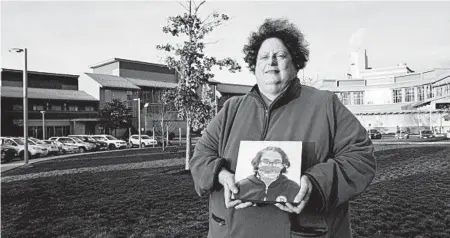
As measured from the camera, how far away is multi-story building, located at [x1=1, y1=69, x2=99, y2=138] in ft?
135

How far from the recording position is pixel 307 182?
1.76 m

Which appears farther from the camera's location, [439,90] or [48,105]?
[439,90]

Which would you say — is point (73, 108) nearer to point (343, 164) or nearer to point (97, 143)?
point (97, 143)

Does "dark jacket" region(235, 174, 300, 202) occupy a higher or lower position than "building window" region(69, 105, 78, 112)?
lower

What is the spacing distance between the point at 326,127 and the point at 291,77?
1.25 ft

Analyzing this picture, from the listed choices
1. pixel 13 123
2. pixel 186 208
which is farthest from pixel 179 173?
pixel 13 123

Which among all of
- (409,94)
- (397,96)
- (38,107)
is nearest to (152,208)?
(38,107)

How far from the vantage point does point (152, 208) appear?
7.46 meters

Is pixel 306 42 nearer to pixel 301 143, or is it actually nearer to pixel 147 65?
pixel 301 143

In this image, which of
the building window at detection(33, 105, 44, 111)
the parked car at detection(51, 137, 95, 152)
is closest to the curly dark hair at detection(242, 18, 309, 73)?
the parked car at detection(51, 137, 95, 152)

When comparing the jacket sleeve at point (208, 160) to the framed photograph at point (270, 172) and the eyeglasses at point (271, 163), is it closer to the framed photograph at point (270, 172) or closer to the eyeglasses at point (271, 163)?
the framed photograph at point (270, 172)

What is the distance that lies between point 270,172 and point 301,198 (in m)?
0.19

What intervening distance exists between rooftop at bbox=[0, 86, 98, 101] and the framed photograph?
46412mm

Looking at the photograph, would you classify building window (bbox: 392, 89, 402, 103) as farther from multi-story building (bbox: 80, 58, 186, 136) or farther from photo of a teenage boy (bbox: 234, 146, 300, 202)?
photo of a teenage boy (bbox: 234, 146, 300, 202)
